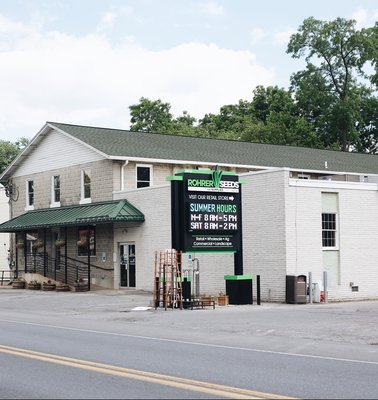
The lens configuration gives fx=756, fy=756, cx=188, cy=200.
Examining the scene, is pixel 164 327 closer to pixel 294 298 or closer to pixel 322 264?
pixel 294 298

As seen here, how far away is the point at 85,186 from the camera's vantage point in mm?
37656

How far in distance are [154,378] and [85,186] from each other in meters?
28.3

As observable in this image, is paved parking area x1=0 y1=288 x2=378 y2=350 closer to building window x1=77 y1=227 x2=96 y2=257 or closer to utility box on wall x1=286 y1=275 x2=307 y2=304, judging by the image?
utility box on wall x1=286 y1=275 x2=307 y2=304

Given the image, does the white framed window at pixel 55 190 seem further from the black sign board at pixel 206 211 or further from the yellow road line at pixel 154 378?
the yellow road line at pixel 154 378

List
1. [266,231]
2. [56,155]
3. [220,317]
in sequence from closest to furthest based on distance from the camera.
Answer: [220,317]
[266,231]
[56,155]

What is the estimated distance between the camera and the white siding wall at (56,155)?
37625 mm

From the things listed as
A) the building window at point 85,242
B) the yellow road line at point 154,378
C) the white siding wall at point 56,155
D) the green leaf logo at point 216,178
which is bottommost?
the yellow road line at point 154,378

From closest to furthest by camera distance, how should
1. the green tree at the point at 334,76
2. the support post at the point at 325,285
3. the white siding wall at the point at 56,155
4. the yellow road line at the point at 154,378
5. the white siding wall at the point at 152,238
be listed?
the yellow road line at the point at 154,378
the support post at the point at 325,285
the white siding wall at the point at 152,238
the white siding wall at the point at 56,155
the green tree at the point at 334,76

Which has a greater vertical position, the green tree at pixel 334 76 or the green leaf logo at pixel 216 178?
the green tree at pixel 334 76

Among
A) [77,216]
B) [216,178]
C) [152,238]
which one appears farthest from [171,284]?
[77,216]

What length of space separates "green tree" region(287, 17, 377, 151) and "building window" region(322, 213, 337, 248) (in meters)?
36.6

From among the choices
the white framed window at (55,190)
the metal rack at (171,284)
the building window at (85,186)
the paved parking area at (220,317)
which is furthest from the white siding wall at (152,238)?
the white framed window at (55,190)

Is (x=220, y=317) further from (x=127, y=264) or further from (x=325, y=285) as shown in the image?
(x=127, y=264)

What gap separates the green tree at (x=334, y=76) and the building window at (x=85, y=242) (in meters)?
32.9
